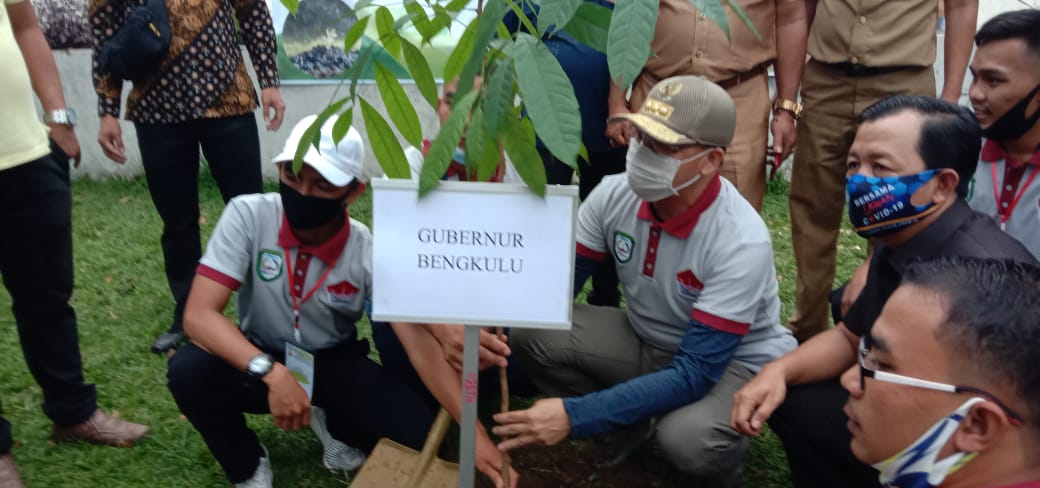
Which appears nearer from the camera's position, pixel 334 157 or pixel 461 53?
pixel 461 53

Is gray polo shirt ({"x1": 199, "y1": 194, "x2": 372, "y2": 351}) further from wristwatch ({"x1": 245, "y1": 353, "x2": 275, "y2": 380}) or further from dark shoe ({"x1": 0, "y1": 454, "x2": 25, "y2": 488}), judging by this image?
dark shoe ({"x1": 0, "y1": 454, "x2": 25, "y2": 488})

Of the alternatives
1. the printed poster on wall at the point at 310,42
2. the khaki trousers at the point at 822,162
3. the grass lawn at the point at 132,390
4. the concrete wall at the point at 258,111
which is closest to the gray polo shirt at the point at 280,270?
the grass lawn at the point at 132,390

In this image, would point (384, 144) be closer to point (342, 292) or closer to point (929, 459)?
point (342, 292)

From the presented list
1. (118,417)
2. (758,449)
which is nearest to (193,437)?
(118,417)

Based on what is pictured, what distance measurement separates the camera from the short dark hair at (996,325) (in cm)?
134

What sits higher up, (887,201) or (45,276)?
(887,201)

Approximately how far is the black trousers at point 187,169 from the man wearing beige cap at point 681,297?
5.04 feet

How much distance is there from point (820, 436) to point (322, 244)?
148 centimetres

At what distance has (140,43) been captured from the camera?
3.11 metres

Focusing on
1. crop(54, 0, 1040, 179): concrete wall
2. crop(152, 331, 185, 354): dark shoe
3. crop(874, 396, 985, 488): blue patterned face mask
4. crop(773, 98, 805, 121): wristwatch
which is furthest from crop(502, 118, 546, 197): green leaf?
crop(54, 0, 1040, 179): concrete wall

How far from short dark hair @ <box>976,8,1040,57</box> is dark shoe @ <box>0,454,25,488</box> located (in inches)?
122

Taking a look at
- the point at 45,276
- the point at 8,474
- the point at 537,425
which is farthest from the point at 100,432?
the point at 537,425

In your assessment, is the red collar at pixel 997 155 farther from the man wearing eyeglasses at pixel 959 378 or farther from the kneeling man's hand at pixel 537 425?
the kneeling man's hand at pixel 537 425

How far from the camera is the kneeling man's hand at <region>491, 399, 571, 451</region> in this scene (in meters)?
2.12
